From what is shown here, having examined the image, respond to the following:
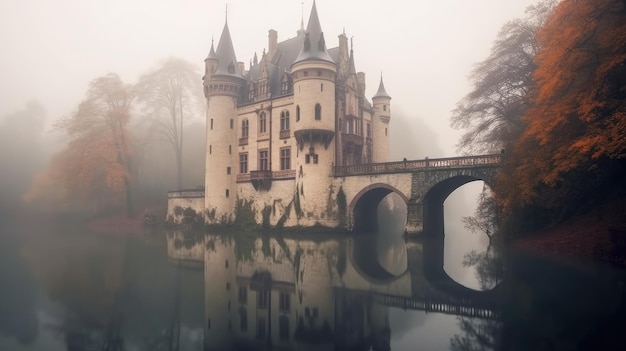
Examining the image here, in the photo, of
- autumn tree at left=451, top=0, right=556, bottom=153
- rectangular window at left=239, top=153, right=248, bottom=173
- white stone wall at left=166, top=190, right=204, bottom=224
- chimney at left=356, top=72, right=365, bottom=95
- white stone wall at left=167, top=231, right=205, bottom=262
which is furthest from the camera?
chimney at left=356, top=72, right=365, bottom=95

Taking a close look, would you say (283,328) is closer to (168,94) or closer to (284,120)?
(284,120)

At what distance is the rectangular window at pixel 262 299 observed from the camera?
11188 millimetres

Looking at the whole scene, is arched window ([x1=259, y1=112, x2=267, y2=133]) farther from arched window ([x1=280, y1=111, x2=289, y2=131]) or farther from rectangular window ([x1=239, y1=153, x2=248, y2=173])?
rectangular window ([x1=239, y1=153, x2=248, y2=173])

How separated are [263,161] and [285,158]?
2771 mm

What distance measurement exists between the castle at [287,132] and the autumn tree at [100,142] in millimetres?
6559

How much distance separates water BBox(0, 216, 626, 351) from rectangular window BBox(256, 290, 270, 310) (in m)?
0.03

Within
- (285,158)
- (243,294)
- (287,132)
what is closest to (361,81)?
(287,132)

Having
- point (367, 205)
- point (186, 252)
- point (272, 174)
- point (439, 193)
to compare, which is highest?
point (272, 174)

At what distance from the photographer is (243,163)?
4144cm

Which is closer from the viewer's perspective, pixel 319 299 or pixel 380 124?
pixel 319 299

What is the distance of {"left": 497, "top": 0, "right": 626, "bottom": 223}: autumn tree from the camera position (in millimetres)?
16200

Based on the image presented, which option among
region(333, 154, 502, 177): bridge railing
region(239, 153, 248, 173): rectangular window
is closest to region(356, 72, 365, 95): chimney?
region(333, 154, 502, 177): bridge railing

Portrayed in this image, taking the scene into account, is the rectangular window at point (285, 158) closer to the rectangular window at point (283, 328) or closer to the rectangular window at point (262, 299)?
the rectangular window at point (262, 299)

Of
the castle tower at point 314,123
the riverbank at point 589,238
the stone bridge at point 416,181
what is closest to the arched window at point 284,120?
the castle tower at point 314,123
